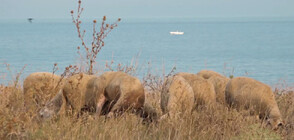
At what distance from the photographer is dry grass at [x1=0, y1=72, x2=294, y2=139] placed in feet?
19.0

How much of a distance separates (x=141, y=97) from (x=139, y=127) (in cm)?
41

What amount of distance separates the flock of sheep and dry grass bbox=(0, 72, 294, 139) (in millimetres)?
134

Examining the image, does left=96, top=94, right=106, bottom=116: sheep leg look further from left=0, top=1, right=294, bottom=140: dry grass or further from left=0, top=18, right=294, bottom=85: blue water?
left=0, top=18, right=294, bottom=85: blue water

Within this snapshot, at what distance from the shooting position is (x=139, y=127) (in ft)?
20.8

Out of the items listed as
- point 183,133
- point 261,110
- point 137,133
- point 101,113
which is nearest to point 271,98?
point 261,110

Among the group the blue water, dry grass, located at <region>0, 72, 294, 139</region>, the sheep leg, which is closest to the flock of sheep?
the sheep leg

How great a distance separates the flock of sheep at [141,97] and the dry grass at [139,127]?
0.13m

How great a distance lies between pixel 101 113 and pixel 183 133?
4.01 feet

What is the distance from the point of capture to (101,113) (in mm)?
6500

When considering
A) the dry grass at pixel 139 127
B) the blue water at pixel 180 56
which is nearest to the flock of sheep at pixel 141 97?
the dry grass at pixel 139 127

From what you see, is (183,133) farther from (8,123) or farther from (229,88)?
(8,123)

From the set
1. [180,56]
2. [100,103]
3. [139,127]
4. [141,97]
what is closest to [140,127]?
[139,127]

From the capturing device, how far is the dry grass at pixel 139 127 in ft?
19.0

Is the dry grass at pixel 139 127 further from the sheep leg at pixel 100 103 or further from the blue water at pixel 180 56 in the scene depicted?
the blue water at pixel 180 56
